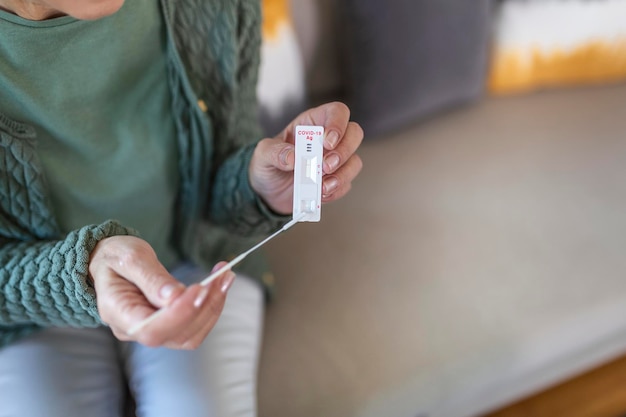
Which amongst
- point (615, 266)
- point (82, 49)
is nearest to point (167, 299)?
point (82, 49)

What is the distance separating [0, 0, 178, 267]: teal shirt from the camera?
64 cm

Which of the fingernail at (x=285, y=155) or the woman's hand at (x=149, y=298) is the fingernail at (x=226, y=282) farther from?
the fingernail at (x=285, y=155)

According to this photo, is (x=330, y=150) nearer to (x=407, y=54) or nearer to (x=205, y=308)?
(x=205, y=308)

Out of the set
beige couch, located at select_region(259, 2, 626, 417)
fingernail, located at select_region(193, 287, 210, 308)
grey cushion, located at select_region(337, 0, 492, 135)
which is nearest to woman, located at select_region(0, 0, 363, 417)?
fingernail, located at select_region(193, 287, 210, 308)

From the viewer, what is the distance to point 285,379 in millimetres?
800

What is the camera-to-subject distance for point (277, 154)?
63 centimetres

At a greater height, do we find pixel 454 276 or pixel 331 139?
pixel 331 139

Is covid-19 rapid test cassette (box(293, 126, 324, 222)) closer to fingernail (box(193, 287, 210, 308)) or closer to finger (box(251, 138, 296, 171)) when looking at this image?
finger (box(251, 138, 296, 171))

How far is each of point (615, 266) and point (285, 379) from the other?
563mm

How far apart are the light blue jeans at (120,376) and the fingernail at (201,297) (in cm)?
Result: 22

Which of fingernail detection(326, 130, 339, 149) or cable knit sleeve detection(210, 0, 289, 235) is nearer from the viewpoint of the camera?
fingernail detection(326, 130, 339, 149)

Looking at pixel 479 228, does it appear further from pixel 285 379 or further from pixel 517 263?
pixel 285 379

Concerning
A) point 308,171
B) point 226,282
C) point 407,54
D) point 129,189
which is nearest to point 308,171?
point 308,171

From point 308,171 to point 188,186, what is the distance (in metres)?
0.24
